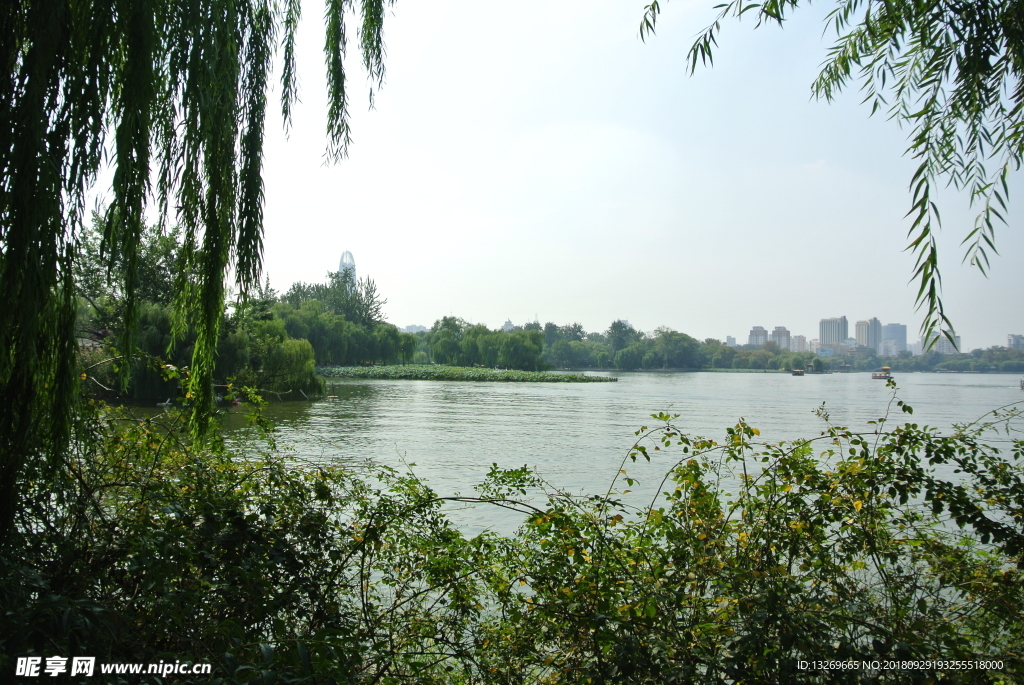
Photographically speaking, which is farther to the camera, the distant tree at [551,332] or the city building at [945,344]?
the distant tree at [551,332]

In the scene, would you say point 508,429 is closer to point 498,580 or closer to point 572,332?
point 498,580

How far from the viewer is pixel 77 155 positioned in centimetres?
147

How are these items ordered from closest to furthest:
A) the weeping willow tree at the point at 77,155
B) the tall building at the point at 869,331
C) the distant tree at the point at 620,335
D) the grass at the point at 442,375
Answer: the weeping willow tree at the point at 77,155, the tall building at the point at 869,331, the grass at the point at 442,375, the distant tree at the point at 620,335

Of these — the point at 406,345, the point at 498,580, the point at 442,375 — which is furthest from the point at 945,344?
the point at 406,345

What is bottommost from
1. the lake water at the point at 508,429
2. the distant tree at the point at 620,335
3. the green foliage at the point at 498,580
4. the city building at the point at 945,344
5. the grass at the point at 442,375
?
the lake water at the point at 508,429

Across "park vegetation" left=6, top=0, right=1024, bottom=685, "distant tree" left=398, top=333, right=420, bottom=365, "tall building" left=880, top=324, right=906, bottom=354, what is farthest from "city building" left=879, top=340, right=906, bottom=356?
"distant tree" left=398, top=333, right=420, bottom=365

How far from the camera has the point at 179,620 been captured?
149cm

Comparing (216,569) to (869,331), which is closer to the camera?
(216,569)

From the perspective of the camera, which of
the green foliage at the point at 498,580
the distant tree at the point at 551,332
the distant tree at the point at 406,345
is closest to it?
the green foliage at the point at 498,580

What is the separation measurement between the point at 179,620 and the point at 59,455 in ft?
1.66

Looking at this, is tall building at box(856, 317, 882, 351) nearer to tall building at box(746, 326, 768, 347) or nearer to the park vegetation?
the park vegetation

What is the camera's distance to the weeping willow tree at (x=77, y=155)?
1376 mm

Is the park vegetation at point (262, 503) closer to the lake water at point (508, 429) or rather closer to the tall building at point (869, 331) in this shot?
the lake water at point (508, 429)

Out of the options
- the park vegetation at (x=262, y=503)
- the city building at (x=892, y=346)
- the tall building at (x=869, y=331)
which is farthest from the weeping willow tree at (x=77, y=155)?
the tall building at (x=869, y=331)
